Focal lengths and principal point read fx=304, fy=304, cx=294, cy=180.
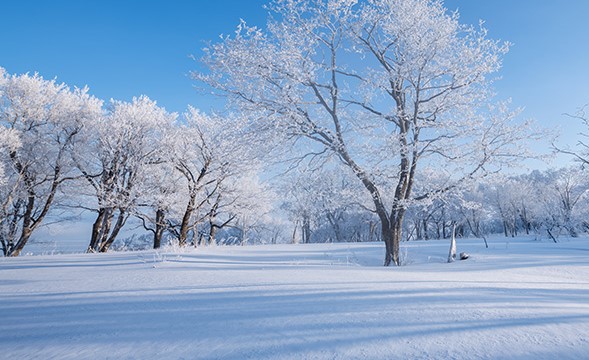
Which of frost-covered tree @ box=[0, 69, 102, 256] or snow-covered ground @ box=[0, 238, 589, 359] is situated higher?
frost-covered tree @ box=[0, 69, 102, 256]

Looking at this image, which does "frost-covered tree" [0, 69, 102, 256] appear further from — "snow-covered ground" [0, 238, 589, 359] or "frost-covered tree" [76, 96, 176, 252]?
"snow-covered ground" [0, 238, 589, 359]

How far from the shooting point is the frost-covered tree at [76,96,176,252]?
15.6m

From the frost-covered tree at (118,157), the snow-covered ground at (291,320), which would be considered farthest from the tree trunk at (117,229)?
the snow-covered ground at (291,320)

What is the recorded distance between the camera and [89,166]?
16609 millimetres

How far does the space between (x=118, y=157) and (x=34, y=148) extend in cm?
396

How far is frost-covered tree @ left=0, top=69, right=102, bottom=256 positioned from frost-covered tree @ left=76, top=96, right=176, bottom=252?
842 mm

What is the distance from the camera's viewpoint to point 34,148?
15367 mm

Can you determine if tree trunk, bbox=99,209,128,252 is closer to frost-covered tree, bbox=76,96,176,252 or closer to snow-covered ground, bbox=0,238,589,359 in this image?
frost-covered tree, bbox=76,96,176,252

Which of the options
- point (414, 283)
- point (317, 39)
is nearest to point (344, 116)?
point (317, 39)

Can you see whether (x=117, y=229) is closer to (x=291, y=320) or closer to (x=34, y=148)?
(x=34, y=148)

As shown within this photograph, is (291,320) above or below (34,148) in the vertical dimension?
below

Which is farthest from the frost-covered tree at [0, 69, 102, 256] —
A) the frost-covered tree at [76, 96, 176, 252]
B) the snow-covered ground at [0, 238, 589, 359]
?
the snow-covered ground at [0, 238, 589, 359]

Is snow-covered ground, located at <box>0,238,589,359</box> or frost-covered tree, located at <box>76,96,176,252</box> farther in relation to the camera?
frost-covered tree, located at <box>76,96,176,252</box>

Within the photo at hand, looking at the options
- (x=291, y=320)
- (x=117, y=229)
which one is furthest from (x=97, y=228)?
(x=291, y=320)
